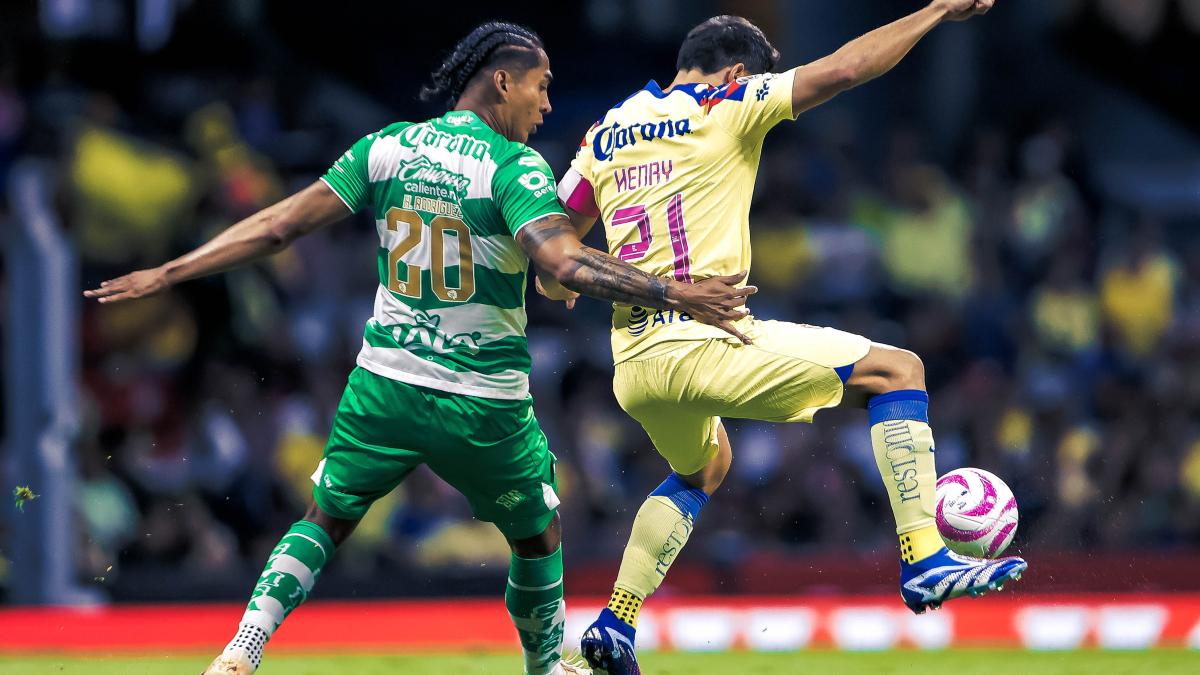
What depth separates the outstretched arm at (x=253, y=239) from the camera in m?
5.63

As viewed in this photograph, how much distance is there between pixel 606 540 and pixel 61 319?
355 cm

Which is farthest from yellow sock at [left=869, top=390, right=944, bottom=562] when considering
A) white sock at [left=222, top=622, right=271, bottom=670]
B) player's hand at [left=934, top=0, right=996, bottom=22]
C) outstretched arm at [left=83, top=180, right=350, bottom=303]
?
white sock at [left=222, top=622, right=271, bottom=670]

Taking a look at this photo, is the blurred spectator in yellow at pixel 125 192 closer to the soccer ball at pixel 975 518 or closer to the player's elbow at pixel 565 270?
the player's elbow at pixel 565 270

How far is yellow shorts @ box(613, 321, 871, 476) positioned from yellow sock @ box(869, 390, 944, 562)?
188mm

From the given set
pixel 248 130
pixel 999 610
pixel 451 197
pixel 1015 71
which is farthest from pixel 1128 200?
pixel 451 197

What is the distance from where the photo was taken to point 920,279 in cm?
1206

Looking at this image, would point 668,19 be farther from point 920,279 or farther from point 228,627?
point 228,627

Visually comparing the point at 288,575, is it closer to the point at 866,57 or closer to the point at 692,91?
the point at 692,91

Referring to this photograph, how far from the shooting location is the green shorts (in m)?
5.62

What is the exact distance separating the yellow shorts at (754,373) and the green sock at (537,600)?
72 cm

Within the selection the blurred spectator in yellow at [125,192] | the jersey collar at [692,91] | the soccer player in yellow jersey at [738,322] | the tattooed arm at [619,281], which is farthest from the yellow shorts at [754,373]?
the blurred spectator in yellow at [125,192]

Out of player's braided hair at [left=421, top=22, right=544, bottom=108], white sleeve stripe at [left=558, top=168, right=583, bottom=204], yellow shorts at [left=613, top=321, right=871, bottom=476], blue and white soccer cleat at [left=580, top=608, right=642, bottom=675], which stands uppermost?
player's braided hair at [left=421, top=22, right=544, bottom=108]

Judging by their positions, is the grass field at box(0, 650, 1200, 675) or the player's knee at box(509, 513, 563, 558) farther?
the grass field at box(0, 650, 1200, 675)

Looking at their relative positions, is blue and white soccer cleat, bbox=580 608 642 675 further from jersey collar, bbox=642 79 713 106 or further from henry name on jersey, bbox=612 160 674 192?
jersey collar, bbox=642 79 713 106
